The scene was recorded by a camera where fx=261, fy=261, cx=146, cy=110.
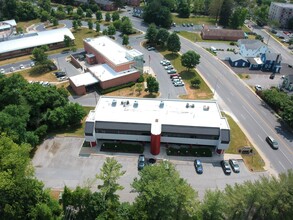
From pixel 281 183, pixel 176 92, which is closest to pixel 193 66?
pixel 176 92

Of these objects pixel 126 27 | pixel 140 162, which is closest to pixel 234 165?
pixel 140 162

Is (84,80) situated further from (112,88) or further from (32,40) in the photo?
(32,40)

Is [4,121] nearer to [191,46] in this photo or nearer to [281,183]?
[281,183]

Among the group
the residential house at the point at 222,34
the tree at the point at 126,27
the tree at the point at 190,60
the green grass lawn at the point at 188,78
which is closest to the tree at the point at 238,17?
the residential house at the point at 222,34

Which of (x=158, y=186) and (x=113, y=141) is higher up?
(x=158, y=186)

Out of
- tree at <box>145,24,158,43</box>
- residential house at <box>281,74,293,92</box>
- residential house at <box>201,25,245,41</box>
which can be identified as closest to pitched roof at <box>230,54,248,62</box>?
residential house at <box>281,74,293,92</box>

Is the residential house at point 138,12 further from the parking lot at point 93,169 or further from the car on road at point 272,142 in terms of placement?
the car on road at point 272,142
